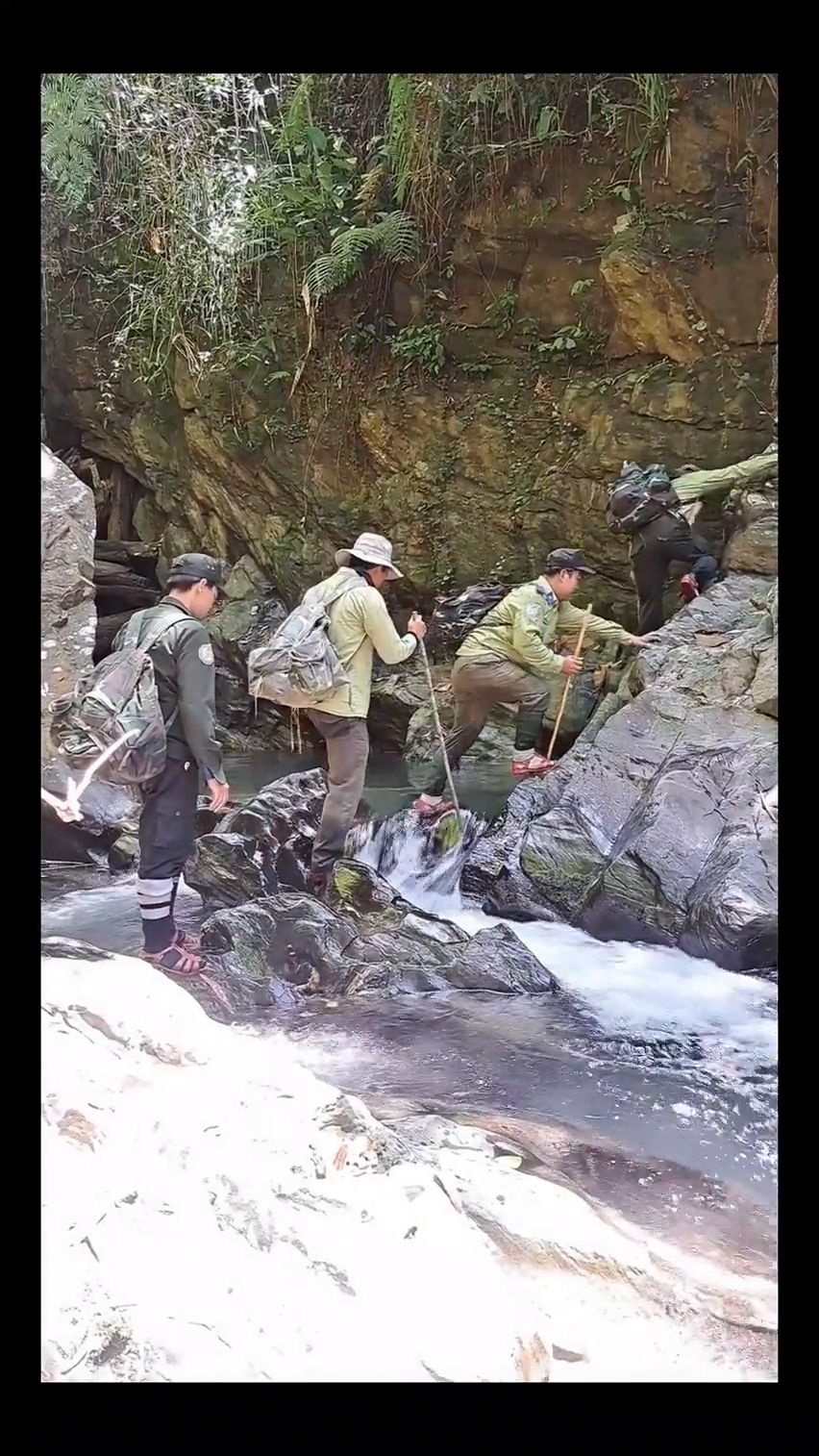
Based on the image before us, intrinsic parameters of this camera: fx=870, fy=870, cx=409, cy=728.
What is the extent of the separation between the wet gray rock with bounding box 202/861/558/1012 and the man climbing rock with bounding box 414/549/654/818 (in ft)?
1.93

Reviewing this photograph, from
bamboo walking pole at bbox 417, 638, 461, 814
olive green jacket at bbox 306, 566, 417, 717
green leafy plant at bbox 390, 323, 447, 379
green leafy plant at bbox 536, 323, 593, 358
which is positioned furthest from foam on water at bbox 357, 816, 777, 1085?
green leafy plant at bbox 536, 323, 593, 358

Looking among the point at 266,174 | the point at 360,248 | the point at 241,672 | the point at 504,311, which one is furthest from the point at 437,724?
the point at 266,174

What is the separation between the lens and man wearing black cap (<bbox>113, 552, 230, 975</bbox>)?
161 inches

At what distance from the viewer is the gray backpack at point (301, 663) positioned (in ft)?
13.7

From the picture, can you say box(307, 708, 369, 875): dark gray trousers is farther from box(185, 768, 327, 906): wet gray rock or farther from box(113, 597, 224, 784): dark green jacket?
box(113, 597, 224, 784): dark green jacket

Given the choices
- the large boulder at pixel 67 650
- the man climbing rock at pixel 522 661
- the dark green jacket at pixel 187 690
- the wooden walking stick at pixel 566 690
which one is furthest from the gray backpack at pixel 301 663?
the wooden walking stick at pixel 566 690

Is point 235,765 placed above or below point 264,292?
below

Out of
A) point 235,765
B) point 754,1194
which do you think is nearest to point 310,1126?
point 235,765

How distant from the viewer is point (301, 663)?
417cm

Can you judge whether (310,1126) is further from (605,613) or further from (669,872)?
(605,613)

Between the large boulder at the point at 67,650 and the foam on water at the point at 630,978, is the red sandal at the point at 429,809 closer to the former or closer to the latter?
the foam on water at the point at 630,978
